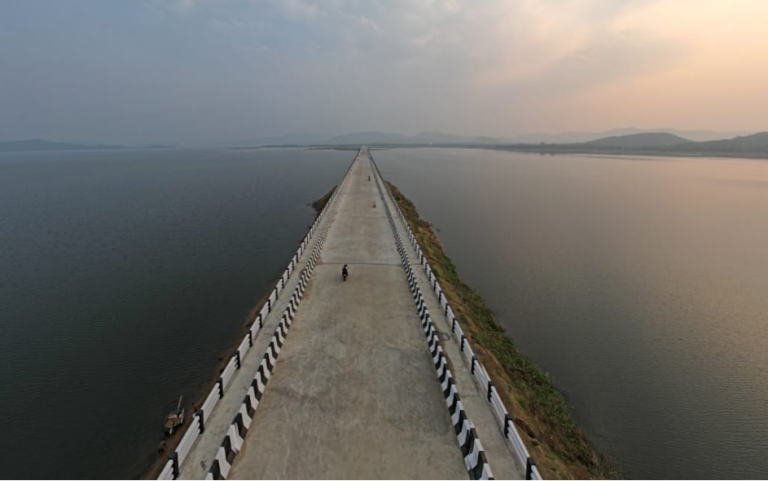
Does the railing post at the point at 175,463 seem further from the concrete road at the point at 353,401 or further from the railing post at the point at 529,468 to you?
the railing post at the point at 529,468

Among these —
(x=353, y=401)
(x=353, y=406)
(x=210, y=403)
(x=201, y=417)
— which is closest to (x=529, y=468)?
(x=353, y=406)

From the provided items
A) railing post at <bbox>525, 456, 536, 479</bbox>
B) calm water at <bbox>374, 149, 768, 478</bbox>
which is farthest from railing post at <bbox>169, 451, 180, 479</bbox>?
calm water at <bbox>374, 149, 768, 478</bbox>

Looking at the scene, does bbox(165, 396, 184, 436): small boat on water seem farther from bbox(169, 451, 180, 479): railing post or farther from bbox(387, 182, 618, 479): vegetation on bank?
bbox(387, 182, 618, 479): vegetation on bank

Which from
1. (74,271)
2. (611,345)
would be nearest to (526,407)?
(611,345)

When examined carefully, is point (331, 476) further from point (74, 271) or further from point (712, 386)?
point (74, 271)

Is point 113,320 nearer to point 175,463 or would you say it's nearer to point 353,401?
point 175,463

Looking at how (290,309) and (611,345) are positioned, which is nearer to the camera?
(290,309)
